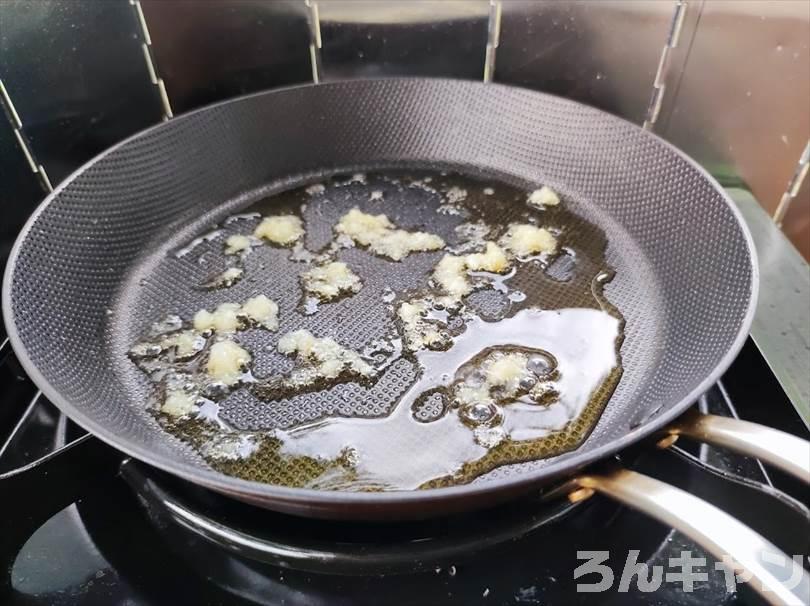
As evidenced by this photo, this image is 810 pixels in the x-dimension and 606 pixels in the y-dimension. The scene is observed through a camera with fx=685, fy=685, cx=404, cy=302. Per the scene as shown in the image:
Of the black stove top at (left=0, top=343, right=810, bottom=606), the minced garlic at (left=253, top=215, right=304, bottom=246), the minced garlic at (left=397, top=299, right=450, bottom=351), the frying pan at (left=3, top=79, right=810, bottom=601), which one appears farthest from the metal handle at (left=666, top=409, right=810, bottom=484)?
the minced garlic at (left=253, top=215, right=304, bottom=246)

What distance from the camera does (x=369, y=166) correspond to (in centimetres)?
121

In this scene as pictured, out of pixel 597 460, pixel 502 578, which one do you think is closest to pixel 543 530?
pixel 502 578

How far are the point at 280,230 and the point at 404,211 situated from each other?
0.20 m

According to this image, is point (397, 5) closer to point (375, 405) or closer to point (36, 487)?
A: point (375, 405)

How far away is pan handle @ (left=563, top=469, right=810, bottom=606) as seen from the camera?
1.63ft

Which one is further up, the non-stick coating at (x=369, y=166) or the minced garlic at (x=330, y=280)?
the non-stick coating at (x=369, y=166)

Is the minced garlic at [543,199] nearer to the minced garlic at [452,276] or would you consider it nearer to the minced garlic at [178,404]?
the minced garlic at [452,276]

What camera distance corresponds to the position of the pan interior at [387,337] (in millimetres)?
776

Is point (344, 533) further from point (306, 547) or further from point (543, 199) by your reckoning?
point (543, 199)

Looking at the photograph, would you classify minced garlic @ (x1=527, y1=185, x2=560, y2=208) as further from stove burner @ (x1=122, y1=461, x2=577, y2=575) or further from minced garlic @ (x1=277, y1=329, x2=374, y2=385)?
stove burner @ (x1=122, y1=461, x2=577, y2=575)

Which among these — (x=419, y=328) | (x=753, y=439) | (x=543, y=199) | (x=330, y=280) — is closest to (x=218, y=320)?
(x=330, y=280)

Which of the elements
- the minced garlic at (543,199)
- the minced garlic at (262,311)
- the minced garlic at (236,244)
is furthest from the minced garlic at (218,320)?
the minced garlic at (543,199)

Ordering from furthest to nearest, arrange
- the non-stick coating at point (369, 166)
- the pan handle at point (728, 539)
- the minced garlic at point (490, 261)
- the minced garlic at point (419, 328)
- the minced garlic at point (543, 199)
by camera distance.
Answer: the minced garlic at point (543, 199)
the minced garlic at point (490, 261)
the minced garlic at point (419, 328)
the non-stick coating at point (369, 166)
the pan handle at point (728, 539)

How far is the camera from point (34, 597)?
0.71 m
